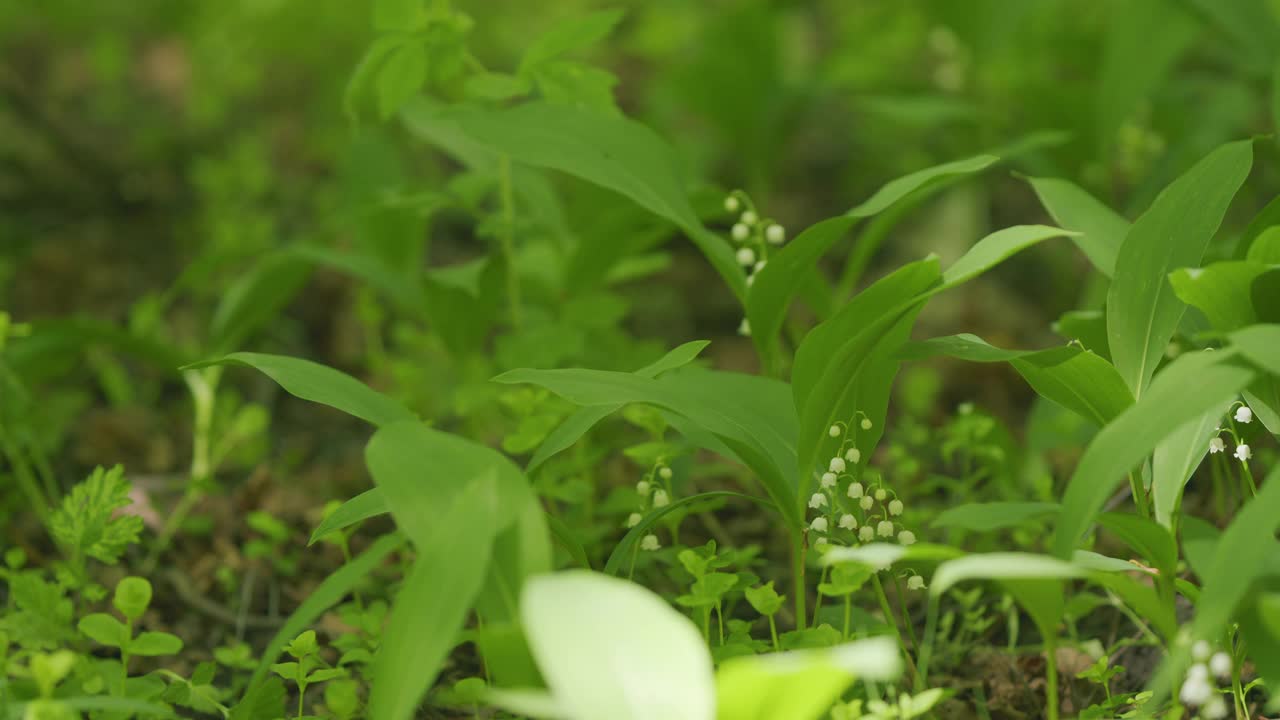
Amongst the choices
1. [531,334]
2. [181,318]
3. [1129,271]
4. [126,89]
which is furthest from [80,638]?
[126,89]

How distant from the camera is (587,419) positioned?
1.25 metres

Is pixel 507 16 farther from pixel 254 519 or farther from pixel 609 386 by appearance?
pixel 609 386

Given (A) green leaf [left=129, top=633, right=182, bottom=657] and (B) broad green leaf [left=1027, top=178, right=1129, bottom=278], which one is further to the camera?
(B) broad green leaf [left=1027, top=178, right=1129, bottom=278]

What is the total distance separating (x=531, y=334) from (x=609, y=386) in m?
0.74

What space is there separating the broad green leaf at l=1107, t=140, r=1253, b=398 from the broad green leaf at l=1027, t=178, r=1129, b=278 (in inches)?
5.8

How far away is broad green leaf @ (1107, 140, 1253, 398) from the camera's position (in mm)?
1233

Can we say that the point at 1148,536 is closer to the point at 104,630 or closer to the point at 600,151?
the point at 600,151

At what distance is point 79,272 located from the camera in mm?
2900

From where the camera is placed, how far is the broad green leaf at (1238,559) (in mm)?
914

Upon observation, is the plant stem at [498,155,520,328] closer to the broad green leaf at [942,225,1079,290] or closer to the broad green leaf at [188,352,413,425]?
the broad green leaf at [188,352,413,425]

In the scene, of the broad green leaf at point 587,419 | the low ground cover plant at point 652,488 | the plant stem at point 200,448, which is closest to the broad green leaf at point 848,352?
the low ground cover plant at point 652,488

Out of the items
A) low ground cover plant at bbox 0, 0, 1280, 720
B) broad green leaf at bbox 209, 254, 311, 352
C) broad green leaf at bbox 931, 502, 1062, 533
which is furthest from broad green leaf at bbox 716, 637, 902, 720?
broad green leaf at bbox 209, 254, 311, 352

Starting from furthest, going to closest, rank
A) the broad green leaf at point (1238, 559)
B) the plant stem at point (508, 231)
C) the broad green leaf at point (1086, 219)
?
the plant stem at point (508, 231), the broad green leaf at point (1086, 219), the broad green leaf at point (1238, 559)

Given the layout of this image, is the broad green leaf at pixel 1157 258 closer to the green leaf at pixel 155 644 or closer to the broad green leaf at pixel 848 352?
the broad green leaf at pixel 848 352
